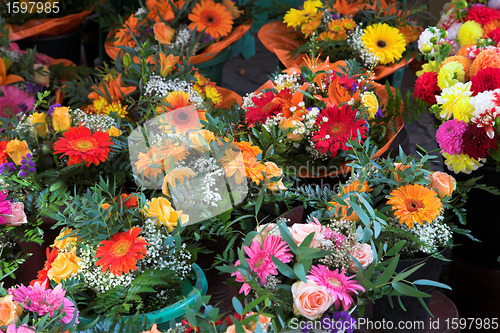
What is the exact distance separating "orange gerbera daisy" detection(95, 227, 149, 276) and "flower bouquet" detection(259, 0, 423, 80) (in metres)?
1.09

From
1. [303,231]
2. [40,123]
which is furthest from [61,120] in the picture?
[303,231]

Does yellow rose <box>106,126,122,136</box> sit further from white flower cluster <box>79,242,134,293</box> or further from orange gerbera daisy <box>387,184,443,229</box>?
orange gerbera daisy <box>387,184,443,229</box>

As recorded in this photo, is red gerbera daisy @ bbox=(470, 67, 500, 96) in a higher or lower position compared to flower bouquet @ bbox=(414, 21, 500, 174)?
higher

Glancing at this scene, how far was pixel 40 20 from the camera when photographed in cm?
207

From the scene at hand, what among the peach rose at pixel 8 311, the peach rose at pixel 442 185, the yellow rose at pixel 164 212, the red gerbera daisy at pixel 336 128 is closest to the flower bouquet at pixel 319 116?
the red gerbera daisy at pixel 336 128

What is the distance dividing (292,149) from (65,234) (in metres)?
0.65

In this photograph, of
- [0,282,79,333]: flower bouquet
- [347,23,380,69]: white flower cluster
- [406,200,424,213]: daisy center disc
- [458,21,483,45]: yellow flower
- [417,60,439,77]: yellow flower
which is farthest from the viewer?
[347,23,380,69]: white flower cluster

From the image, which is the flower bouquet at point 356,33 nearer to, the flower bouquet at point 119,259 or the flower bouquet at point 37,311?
the flower bouquet at point 119,259

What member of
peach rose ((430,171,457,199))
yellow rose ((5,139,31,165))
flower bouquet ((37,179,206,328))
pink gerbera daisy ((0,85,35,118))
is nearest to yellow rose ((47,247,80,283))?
flower bouquet ((37,179,206,328))

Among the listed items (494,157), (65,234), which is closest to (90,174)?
(65,234)

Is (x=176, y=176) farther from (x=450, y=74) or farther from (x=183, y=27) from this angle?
(x=183, y=27)

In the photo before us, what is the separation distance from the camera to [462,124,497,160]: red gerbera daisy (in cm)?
120

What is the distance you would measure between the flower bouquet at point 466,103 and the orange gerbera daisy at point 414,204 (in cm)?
32

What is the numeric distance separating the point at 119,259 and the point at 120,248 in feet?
→ 0.09
